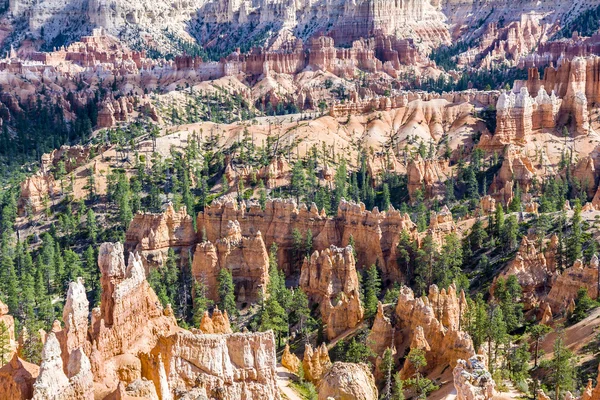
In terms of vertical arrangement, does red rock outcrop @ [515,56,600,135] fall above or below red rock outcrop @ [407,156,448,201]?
above

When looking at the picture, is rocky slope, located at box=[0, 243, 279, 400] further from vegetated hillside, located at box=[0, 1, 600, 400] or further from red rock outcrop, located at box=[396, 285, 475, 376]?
red rock outcrop, located at box=[396, 285, 475, 376]

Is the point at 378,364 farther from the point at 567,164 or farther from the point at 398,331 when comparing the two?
the point at 567,164

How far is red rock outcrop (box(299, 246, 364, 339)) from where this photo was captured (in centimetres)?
6906

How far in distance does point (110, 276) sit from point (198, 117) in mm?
130180

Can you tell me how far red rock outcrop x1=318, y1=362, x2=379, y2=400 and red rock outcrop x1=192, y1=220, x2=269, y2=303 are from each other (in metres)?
34.6

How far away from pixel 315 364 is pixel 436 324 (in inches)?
320

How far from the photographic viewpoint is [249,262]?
282 ft

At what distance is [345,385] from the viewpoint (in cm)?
4834

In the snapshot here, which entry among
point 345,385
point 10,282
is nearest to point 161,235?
point 10,282

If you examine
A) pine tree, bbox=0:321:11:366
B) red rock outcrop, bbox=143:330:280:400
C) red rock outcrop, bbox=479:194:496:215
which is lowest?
red rock outcrop, bbox=479:194:496:215

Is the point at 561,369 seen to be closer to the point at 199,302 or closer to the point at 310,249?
the point at 199,302

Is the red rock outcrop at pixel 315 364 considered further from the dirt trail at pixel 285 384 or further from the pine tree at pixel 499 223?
the pine tree at pixel 499 223

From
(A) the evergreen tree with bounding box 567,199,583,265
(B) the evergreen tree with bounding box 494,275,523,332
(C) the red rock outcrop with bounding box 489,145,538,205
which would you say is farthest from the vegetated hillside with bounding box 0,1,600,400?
(A) the evergreen tree with bounding box 567,199,583,265

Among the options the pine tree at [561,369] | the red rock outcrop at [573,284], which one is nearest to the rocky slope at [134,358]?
the pine tree at [561,369]
